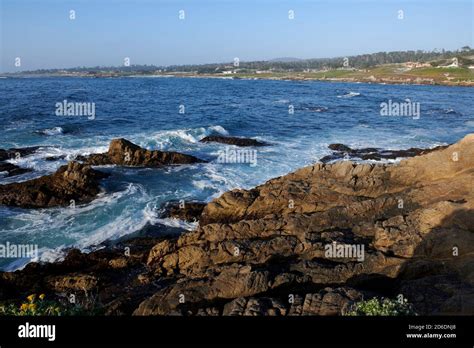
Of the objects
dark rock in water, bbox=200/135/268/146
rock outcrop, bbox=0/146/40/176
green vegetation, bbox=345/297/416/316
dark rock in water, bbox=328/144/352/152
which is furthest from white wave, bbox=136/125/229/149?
green vegetation, bbox=345/297/416/316

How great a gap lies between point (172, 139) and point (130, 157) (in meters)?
11.1

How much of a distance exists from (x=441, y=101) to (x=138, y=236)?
7718cm

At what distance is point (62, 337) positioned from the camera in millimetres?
4742

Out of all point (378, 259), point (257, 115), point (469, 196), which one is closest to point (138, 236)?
point (378, 259)

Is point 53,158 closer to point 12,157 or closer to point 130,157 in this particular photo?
point 12,157

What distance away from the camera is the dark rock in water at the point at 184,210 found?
20719 millimetres

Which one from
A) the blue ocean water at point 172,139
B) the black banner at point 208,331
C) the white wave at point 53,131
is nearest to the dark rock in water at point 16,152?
the blue ocean water at point 172,139

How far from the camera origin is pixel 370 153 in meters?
34.7

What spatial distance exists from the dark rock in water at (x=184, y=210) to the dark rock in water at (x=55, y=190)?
4.73 metres

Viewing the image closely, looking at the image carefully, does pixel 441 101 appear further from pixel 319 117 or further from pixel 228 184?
pixel 228 184

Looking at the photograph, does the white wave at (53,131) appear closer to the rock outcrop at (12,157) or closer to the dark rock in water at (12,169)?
the rock outcrop at (12,157)

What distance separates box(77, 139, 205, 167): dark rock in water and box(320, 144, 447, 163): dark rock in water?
11.9 m

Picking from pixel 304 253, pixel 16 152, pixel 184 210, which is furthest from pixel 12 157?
pixel 304 253

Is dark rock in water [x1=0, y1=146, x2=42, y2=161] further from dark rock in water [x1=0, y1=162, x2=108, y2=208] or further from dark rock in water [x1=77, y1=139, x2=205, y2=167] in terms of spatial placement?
dark rock in water [x1=0, y1=162, x2=108, y2=208]
